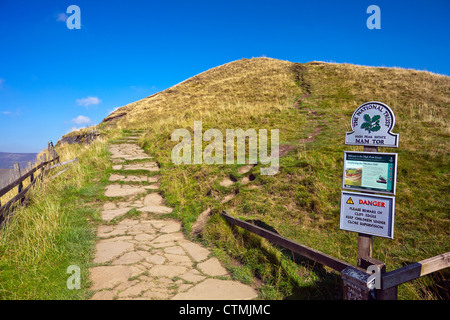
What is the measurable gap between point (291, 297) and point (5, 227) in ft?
17.7

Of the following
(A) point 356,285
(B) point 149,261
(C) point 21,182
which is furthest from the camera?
(C) point 21,182

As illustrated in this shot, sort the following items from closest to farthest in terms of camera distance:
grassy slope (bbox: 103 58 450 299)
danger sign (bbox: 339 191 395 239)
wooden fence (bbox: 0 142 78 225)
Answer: danger sign (bbox: 339 191 395 239)
grassy slope (bbox: 103 58 450 299)
wooden fence (bbox: 0 142 78 225)

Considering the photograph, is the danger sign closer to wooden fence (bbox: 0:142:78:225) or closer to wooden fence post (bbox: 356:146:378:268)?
wooden fence post (bbox: 356:146:378:268)

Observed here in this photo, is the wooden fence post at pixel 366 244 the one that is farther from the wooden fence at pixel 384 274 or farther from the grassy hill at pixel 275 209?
the grassy hill at pixel 275 209

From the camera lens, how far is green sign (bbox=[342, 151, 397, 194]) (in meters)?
3.01

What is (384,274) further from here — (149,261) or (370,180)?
(149,261)

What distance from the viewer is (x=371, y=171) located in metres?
3.15

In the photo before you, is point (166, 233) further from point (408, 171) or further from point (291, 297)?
point (408, 171)

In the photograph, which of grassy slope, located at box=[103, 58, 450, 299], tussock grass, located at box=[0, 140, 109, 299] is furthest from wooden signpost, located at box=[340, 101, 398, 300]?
tussock grass, located at box=[0, 140, 109, 299]

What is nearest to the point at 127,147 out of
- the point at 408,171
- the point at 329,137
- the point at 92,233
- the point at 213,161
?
the point at 213,161

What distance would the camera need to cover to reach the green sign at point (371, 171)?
301cm

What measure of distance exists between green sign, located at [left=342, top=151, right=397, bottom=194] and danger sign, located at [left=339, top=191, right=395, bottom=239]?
0.37 feet

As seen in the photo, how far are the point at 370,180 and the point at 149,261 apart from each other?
3.68 m

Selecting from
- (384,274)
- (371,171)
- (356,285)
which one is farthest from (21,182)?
(384,274)
